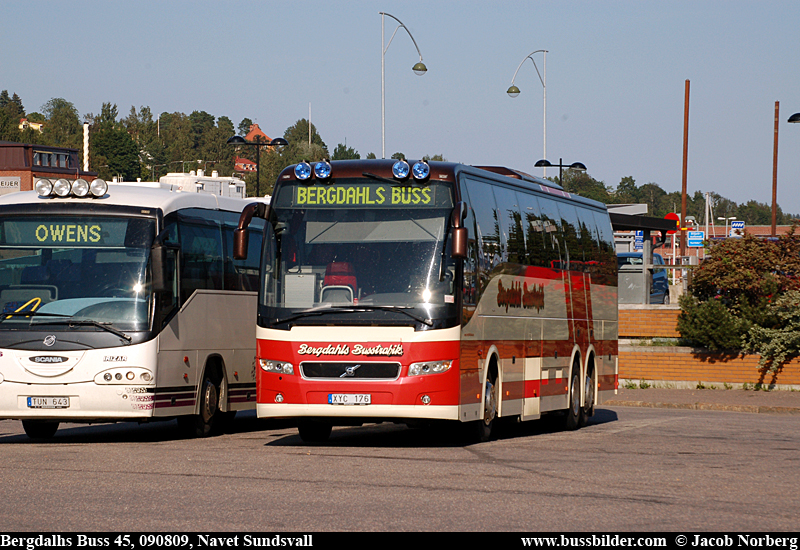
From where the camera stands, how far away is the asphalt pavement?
24641mm

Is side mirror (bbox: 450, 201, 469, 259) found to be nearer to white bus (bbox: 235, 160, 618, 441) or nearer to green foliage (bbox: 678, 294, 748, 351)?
white bus (bbox: 235, 160, 618, 441)

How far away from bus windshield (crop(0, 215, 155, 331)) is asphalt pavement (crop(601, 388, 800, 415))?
13066 mm

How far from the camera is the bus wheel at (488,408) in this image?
15031 mm

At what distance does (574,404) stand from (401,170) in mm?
6506

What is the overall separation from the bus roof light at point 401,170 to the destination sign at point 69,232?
3.19 meters

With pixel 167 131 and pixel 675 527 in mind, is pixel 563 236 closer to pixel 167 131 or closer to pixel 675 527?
pixel 675 527

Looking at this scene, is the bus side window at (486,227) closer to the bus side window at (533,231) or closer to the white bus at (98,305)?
the bus side window at (533,231)

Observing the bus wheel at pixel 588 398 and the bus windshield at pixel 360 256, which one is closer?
the bus windshield at pixel 360 256

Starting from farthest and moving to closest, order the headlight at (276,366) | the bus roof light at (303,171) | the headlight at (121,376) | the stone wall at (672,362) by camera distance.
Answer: the stone wall at (672,362)
the headlight at (121,376)
the bus roof light at (303,171)
the headlight at (276,366)

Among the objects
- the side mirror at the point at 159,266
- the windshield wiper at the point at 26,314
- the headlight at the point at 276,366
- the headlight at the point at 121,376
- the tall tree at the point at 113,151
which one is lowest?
the headlight at the point at 121,376

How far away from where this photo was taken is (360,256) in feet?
45.9

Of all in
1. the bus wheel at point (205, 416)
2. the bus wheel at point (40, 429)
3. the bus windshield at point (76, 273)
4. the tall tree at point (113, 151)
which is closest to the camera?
the bus windshield at point (76, 273)

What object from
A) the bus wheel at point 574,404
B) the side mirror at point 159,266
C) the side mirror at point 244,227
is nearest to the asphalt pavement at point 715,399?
the bus wheel at point 574,404

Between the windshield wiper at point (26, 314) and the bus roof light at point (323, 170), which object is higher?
the bus roof light at point (323, 170)
